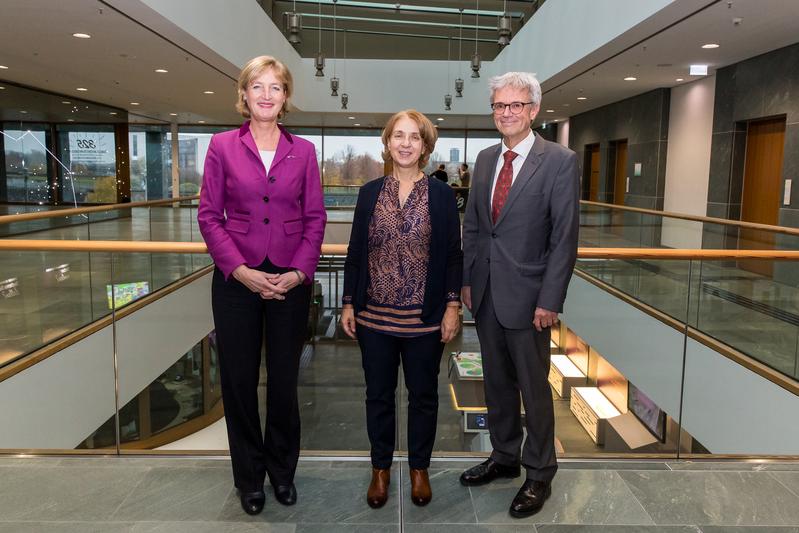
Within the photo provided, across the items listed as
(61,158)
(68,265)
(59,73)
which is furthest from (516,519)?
(61,158)

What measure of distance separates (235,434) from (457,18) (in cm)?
1430

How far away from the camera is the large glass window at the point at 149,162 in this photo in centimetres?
1811

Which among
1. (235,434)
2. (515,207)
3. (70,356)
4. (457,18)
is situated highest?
(457,18)

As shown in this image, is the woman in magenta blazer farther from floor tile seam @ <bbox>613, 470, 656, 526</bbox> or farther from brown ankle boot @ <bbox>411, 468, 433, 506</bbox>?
floor tile seam @ <bbox>613, 470, 656, 526</bbox>

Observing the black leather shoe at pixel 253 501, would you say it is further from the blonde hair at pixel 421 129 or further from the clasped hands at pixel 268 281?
the blonde hair at pixel 421 129

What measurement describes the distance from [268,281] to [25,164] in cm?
1229

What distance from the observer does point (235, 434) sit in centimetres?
235

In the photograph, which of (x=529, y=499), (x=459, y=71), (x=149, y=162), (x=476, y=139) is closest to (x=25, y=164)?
(x=149, y=162)

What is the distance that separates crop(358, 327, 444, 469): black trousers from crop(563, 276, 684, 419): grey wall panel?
2.01m

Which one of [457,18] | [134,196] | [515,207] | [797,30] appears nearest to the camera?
[515,207]

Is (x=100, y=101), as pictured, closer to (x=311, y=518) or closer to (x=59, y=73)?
(x=59, y=73)

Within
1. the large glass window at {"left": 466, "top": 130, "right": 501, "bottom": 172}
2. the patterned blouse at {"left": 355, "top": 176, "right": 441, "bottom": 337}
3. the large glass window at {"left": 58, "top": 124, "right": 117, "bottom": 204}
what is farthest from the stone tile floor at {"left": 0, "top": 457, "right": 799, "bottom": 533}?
the large glass window at {"left": 466, "top": 130, "right": 501, "bottom": 172}

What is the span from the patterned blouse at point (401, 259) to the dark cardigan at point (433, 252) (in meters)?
0.02

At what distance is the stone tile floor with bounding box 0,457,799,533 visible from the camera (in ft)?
7.48
